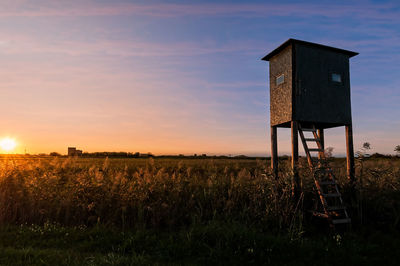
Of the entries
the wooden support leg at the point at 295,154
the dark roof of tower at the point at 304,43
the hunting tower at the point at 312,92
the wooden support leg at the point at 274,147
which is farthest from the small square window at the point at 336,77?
the wooden support leg at the point at 274,147

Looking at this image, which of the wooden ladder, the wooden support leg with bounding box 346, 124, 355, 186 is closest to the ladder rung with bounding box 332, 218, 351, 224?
the wooden ladder

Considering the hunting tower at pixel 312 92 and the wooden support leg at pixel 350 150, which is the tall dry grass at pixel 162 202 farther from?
the hunting tower at pixel 312 92

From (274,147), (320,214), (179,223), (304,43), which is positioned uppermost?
(304,43)

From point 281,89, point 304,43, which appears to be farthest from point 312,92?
point 304,43

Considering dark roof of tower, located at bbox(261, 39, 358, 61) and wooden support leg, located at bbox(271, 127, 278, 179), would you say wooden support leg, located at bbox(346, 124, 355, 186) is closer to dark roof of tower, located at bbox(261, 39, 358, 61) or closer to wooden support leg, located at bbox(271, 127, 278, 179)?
wooden support leg, located at bbox(271, 127, 278, 179)

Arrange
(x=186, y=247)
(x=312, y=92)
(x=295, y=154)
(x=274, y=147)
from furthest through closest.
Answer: (x=274, y=147), (x=312, y=92), (x=295, y=154), (x=186, y=247)

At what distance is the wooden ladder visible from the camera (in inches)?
308

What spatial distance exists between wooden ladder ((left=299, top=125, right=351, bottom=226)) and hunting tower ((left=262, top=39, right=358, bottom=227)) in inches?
1.5

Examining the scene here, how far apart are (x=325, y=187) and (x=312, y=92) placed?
145 inches

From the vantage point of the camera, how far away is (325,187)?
31.2 feet

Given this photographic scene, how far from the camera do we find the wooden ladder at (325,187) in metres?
7.82

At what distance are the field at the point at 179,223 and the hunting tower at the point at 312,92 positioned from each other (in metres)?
1.16

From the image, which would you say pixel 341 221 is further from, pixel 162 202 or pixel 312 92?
pixel 162 202

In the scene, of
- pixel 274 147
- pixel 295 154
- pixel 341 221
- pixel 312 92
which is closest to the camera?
pixel 341 221
